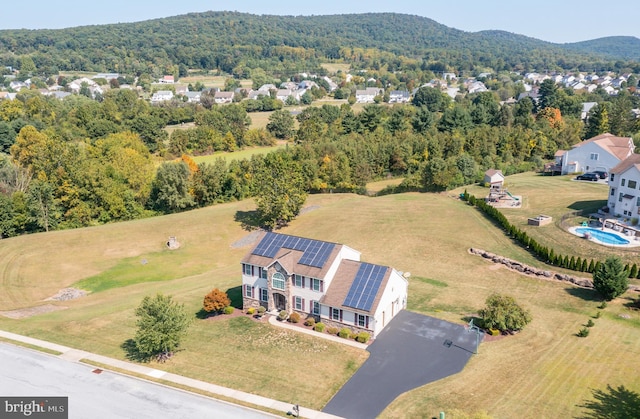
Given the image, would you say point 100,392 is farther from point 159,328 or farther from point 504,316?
point 504,316

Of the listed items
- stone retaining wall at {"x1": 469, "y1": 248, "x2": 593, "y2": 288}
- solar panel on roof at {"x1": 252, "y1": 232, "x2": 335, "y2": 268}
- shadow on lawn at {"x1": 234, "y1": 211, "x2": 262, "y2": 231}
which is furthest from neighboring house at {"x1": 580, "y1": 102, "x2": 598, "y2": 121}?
solar panel on roof at {"x1": 252, "y1": 232, "x2": 335, "y2": 268}

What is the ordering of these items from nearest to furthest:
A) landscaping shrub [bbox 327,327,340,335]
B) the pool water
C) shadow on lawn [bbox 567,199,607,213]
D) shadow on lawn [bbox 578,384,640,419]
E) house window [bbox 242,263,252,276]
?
shadow on lawn [bbox 578,384,640,419]
landscaping shrub [bbox 327,327,340,335]
house window [bbox 242,263,252,276]
the pool water
shadow on lawn [bbox 567,199,607,213]

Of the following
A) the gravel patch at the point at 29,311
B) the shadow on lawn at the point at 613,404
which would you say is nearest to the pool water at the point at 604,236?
the shadow on lawn at the point at 613,404

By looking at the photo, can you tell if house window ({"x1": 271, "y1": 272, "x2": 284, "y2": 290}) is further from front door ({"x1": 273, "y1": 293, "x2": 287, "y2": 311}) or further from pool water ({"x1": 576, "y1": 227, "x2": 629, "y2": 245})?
pool water ({"x1": 576, "y1": 227, "x2": 629, "y2": 245})

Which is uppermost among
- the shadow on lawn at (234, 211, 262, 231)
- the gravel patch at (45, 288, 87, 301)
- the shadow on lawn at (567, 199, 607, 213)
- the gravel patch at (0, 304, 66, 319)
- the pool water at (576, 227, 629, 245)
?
the shadow on lawn at (567, 199, 607, 213)

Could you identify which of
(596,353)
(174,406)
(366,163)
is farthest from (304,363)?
(366,163)

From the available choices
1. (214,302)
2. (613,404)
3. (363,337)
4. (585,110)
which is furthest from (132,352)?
(585,110)
